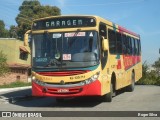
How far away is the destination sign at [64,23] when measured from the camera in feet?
50.7

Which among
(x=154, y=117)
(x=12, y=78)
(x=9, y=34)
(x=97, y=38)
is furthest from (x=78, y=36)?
(x=9, y=34)

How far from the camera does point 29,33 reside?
16.4m

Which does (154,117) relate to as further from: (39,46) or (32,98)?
(32,98)

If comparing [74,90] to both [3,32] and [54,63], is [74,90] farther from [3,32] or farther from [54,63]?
[3,32]

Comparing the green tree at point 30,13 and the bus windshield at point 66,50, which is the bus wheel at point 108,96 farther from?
the green tree at point 30,13

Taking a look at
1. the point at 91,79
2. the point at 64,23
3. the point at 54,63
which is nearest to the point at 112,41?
the point at 64,23

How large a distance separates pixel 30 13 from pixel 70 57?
65122 millimetres

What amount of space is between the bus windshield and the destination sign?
0.32 m

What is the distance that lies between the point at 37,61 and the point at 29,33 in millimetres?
1360

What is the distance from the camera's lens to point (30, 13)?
79.1 metres

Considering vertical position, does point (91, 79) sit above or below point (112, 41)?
below

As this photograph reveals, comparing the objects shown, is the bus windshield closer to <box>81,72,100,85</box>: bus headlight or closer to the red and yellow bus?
the red and yellow bus

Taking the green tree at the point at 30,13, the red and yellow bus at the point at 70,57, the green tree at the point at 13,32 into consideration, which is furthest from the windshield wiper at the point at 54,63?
the green tree at the point at 13,32

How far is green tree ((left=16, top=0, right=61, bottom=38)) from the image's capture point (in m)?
71.8
